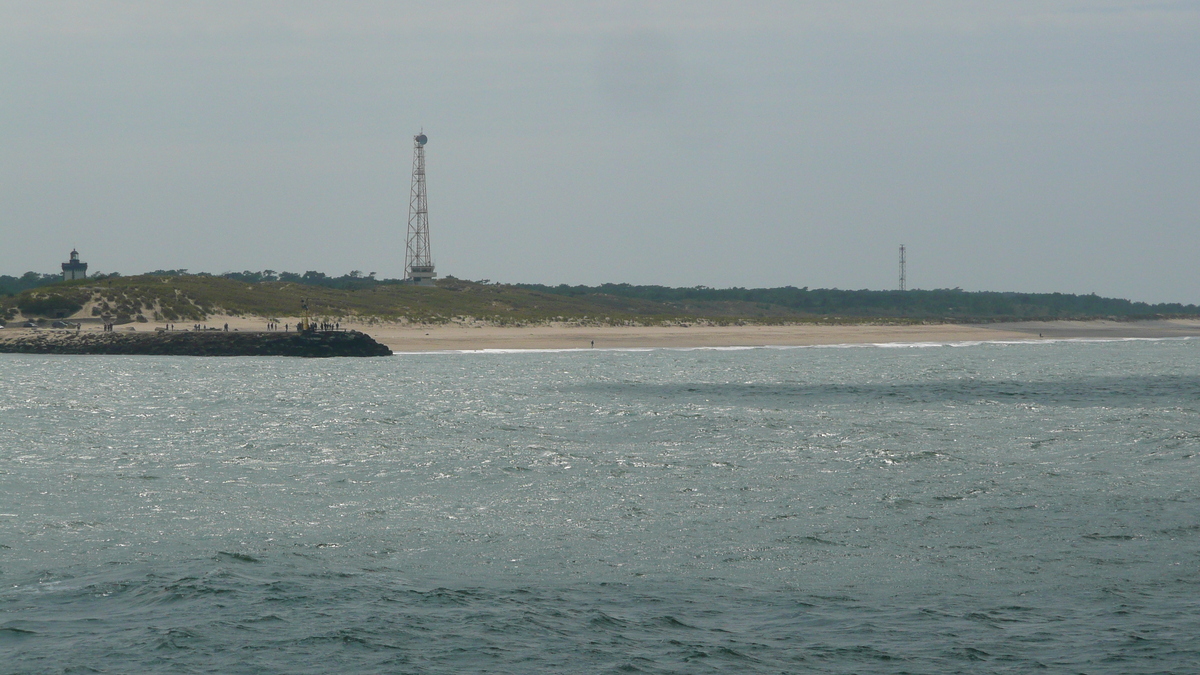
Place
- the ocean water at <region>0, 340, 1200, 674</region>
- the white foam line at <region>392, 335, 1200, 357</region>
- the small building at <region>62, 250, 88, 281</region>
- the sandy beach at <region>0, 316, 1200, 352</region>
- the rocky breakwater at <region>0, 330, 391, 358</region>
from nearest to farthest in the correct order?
the ocean water at <region>0, 340, 1200, 674</region> < the rocky breakwater at <region>0, 330, 391, 358</region> < the white foam line at <region>392, 335, 1200, 357</region> < the sandy beach at <region>0, 316, 1200, 352</region> < the small building at <region>62, 250, 88, 281</region>

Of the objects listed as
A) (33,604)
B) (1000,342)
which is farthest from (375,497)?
(1000,342)

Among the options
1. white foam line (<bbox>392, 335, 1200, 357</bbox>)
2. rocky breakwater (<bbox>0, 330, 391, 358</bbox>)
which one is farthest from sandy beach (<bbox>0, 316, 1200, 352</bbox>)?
rocky breakwater (<bbox>0, 330, 391, 358</bbox>)

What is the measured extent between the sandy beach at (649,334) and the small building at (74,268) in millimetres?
19526

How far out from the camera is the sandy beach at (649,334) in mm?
98125

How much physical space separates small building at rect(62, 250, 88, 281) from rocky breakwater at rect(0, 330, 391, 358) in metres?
29.6

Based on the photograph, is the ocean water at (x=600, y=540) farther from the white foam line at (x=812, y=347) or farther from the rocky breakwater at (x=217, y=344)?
the white foam line at (x=812, y=347)

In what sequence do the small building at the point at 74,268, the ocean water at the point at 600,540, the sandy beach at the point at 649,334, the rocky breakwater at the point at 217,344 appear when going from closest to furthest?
the ocean water at the point at 600,540 → the rocky breakwater at the point at 217,344 → the sandy beach at the point at 649,334 → the small building at the point at 74,268

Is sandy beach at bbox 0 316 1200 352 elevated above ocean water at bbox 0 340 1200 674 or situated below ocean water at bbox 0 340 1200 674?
above

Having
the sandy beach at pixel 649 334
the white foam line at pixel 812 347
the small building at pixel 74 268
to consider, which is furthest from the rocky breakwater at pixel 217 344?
the small building at pixel 74 268

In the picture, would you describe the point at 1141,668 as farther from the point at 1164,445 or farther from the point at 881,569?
the point at 1164,445

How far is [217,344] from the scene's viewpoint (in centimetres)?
8569

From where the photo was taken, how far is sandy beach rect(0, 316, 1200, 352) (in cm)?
9812

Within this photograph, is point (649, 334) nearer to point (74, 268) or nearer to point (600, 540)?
point (74, 268)

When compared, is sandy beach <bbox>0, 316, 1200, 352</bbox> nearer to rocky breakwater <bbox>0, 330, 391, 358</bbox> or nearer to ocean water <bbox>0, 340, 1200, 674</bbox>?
rocky breakwater <bbox>0, 330, 391, 358</bbox>
